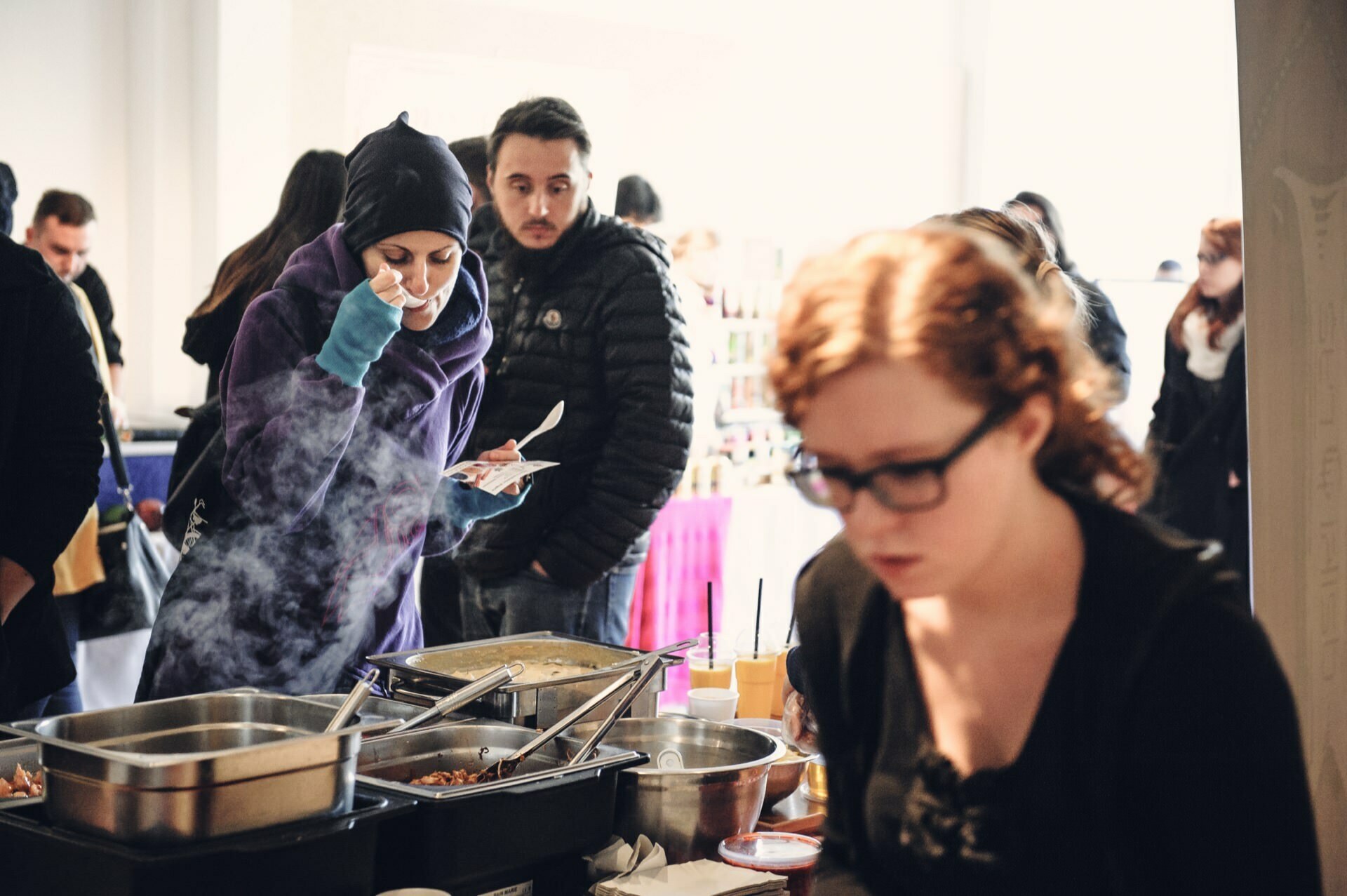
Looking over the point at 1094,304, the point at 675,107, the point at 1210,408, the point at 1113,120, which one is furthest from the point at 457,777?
the point at 1113,120

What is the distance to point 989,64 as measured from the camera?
774 centimetres

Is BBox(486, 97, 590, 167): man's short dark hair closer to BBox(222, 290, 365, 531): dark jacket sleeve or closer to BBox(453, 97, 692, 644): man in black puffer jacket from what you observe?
BBox(453, 97, 692, 644): man in black puffer jacket

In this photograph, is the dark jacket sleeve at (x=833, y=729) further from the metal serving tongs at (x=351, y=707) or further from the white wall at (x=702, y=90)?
the white wall at (x=702, y=90)

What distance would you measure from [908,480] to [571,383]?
208cm

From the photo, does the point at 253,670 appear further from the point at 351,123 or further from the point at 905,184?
the point at 905,184

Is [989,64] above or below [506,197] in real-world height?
above

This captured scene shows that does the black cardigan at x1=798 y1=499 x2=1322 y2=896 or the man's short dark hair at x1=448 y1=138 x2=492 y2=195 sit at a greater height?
the man's short dark hair at x1=448 y1=138 x2=492 y2=195

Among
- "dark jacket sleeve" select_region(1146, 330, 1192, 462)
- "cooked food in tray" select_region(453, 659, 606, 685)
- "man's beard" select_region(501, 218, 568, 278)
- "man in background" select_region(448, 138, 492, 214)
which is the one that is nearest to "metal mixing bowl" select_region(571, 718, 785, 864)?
"cooked food in tray" select_region(453, 659, 606, 685)

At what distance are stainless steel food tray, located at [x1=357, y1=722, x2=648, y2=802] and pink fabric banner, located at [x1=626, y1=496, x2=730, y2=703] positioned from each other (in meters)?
2.77

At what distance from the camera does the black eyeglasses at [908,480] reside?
0.91 meters

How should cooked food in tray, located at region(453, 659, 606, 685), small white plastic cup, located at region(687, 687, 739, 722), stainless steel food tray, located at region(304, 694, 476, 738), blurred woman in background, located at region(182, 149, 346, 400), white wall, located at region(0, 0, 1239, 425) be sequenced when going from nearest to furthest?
stainless steel food tray, located at region(304, 694, 476, 738) < cooked food in tray, located at region(453, 659, 606, 685) < small white plastic cup, located at region(687, 687, 739, 722) < blurred woman in background, located at region(182, 149, 346, 400) < white wall, located at region(0, 0, 1239, 425)

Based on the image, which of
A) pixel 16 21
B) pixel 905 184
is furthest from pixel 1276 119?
pixel 905 184

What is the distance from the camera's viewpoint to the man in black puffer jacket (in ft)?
9.55

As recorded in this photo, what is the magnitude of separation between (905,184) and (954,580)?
716cm
